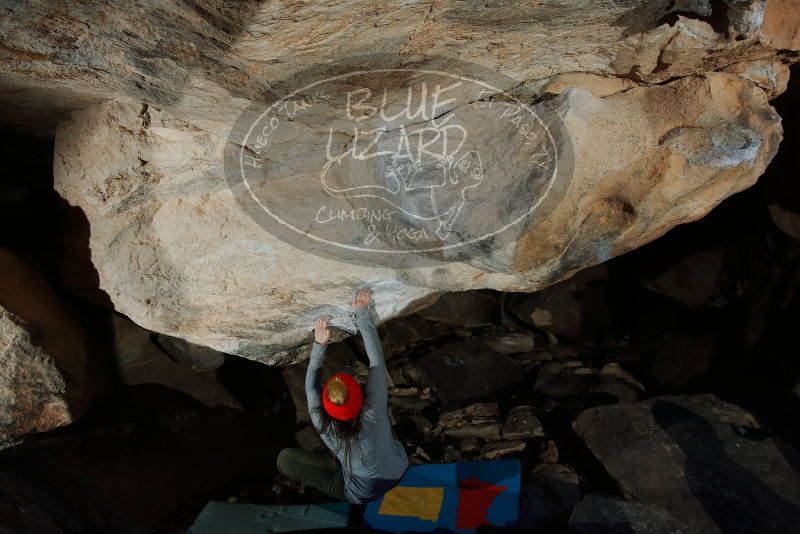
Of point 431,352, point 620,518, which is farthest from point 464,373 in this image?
point 620,518

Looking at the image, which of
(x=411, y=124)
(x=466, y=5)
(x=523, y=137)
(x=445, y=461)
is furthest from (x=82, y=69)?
(x=445, y=461)

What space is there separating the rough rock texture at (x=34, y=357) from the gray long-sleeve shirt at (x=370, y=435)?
3.23 ft

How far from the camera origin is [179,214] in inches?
86.8

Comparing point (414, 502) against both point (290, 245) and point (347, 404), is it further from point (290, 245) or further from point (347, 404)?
point (290, 245)

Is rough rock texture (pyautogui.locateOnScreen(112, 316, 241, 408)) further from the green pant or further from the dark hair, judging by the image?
the dark hair

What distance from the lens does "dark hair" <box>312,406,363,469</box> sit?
2.23m

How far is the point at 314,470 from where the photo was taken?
2.80m

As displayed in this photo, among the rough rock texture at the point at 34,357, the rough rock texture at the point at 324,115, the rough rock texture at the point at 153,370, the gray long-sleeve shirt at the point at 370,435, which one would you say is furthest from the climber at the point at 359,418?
the rough rock texture at the point at 153,370

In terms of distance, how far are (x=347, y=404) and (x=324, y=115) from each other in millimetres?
1009

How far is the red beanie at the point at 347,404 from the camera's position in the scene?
216 centimetres

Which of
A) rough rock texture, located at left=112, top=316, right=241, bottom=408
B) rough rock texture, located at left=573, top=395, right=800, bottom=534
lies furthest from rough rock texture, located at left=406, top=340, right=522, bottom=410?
rough rock texture, located at left=112, top=316, right=241, bottom=408

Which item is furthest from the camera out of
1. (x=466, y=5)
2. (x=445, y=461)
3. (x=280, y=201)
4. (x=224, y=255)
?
(x=445, y=461)

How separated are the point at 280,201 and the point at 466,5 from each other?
100 cm

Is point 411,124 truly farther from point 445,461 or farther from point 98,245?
point 445,461
